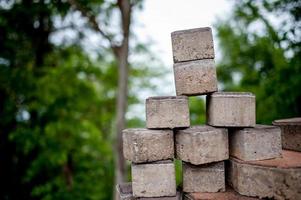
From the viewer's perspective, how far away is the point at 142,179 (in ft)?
9.39

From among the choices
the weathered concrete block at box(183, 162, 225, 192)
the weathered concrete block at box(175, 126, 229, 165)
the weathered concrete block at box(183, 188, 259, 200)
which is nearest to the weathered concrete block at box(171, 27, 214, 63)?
the weathered concrete block at box(175, 126, 229, 165)

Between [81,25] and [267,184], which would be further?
[81,25]

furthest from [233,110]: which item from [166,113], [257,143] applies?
[166,113]

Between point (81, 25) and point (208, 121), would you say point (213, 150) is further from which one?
point (81, 25)

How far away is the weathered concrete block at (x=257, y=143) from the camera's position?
2.82 metres

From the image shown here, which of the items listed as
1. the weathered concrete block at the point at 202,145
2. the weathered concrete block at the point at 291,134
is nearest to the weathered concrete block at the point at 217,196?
the weathered concrete block at the point at 202,145

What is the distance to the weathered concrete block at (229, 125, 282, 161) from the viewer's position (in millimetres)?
2824

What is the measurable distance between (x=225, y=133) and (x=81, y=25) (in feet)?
24.5

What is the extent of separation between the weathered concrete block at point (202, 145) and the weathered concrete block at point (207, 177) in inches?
4.4

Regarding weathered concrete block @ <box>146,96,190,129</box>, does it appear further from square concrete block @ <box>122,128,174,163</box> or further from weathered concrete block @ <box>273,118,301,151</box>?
weathered concrete block @ <box>273,118,301,151</box>

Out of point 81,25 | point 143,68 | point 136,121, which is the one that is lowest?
point 136,121

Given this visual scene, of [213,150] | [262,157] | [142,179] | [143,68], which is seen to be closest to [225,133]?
[213,150]

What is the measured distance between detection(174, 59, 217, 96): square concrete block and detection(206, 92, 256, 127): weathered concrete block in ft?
0.45

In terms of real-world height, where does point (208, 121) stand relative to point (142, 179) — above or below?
above
